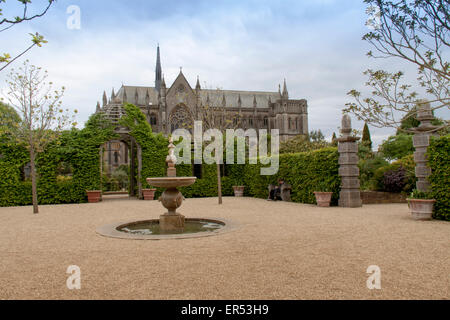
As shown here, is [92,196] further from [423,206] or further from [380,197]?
[423,206]

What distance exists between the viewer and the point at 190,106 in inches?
1777

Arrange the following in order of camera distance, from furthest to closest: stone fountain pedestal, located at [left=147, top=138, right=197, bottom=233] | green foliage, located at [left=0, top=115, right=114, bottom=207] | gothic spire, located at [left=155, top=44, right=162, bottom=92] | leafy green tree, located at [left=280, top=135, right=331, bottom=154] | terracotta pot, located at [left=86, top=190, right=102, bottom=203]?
gothic spire, located at [left=155, top=44, right=162, bottom=92] < leafy green tree, located at [left=280, top=135, right=331, bottom=154] < terracotta pot, located at [left=86, top=190, right=102, bottom=203] < green foliage, located at [left=0, top=115, right=114, bottom=207] < stone fountain pedestal, located at [left=147, top=138, right=197, bottom=233]

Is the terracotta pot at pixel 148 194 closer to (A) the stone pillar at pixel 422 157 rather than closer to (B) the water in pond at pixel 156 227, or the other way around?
(B) the water in pond at pixel 156 227

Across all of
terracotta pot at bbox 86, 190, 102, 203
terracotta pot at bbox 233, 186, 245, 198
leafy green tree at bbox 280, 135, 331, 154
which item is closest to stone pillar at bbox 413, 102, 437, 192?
terracotta pot at bbox 233, 186, 245, 198

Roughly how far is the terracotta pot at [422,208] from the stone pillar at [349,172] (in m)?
3.51

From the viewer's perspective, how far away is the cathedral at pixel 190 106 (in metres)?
46.5

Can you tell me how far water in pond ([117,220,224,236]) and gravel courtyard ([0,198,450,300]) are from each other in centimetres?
91

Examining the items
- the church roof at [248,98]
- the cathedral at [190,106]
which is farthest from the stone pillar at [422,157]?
the church roof at [248,98]

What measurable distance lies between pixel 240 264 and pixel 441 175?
6688mm

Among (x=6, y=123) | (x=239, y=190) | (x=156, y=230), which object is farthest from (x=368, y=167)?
(x=6, y=123)

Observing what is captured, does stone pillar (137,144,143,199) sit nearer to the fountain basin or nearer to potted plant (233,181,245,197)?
potted plant (233,181,245,197)

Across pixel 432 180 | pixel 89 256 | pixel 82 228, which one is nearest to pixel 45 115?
pixel 82 228

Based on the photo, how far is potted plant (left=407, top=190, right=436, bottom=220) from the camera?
7855 mm
